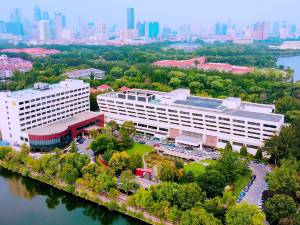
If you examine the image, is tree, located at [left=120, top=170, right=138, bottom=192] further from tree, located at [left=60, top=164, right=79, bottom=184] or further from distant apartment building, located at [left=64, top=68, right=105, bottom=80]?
distant apartment building, located at [left=64, top=68, right=105, bottom=80]

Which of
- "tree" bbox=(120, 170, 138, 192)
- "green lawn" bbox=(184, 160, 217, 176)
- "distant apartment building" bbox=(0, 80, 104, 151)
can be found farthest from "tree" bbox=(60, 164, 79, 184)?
"green lawn" bbox=(184, 160, 217, 176)

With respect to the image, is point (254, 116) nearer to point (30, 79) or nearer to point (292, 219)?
point (292, 219)

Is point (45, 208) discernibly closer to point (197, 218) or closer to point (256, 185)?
point (197, 218)

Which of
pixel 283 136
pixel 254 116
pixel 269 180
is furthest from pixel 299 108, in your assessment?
pixel 269 180

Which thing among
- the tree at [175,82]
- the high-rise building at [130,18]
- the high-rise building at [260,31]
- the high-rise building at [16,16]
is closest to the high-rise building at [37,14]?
the high-rise building at [16,16]

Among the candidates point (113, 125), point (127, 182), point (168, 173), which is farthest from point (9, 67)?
point (168, 173)

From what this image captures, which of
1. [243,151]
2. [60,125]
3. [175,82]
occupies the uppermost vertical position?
[175,82]

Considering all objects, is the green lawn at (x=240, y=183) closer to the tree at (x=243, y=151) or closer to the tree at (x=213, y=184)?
the tree at (x=213, y=184)
